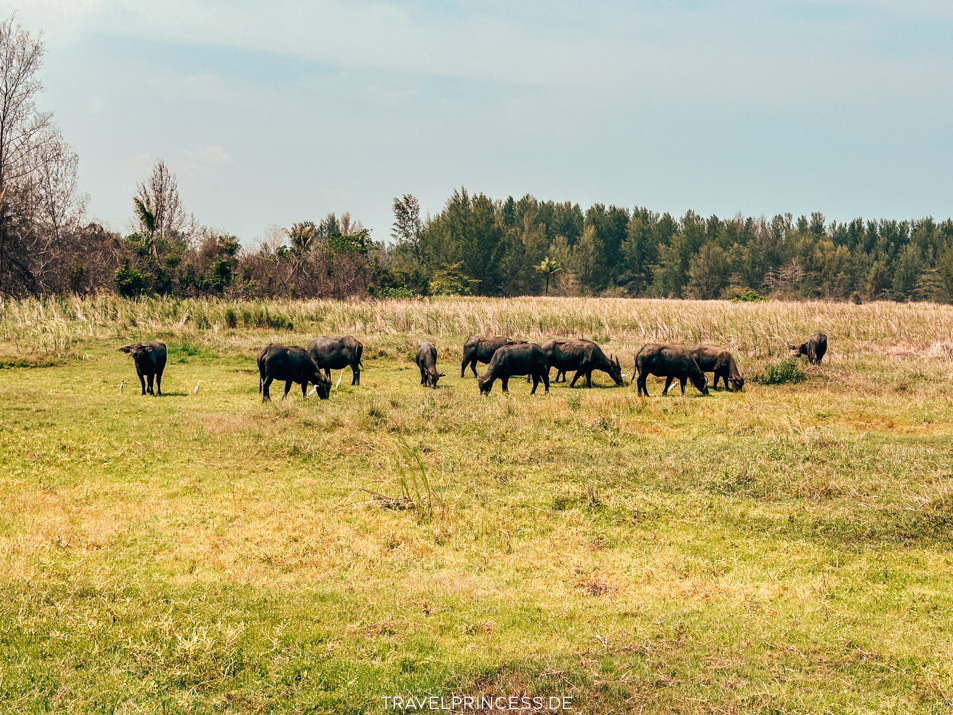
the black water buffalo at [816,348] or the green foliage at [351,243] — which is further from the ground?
the green foliage at [351,243]

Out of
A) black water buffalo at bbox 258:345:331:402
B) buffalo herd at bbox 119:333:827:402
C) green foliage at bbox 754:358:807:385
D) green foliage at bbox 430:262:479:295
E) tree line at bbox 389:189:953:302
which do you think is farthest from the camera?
tree line at bbox 389:189:953:302

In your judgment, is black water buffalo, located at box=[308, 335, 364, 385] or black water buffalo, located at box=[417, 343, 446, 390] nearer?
black water buffalo, located at box=[417, 343, 446, 390]

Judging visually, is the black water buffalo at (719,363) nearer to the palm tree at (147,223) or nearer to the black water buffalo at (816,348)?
the black water buffalo at (816,348)

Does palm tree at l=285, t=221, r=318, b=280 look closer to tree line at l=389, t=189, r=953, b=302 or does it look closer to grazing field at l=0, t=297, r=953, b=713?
tree line at l=389, t=189, r=953, b=302

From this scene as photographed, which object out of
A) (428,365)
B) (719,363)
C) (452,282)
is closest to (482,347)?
(428,365)

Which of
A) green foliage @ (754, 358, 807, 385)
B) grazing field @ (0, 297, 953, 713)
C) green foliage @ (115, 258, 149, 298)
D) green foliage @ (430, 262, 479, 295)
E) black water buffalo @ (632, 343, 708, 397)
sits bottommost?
grazing field @ (0, 297, 953, 713)

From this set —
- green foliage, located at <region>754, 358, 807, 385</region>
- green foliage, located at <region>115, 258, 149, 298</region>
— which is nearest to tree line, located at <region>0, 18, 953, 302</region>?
green foliage, located at <region>115, 258, 149, 298</region>

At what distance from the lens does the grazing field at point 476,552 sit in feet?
18.6

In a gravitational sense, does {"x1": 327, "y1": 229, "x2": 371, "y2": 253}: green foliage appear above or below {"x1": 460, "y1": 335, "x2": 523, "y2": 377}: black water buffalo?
above

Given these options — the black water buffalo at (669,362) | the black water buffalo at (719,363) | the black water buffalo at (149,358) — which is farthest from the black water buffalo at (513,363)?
the black water buffalo at (149,358)

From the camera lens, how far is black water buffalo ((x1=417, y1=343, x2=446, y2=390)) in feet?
65.8

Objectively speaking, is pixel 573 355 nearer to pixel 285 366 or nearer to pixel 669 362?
pixel 669 362

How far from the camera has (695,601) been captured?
7.12 metres

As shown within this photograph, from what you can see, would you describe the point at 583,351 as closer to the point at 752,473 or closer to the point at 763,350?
the point at 763,350
